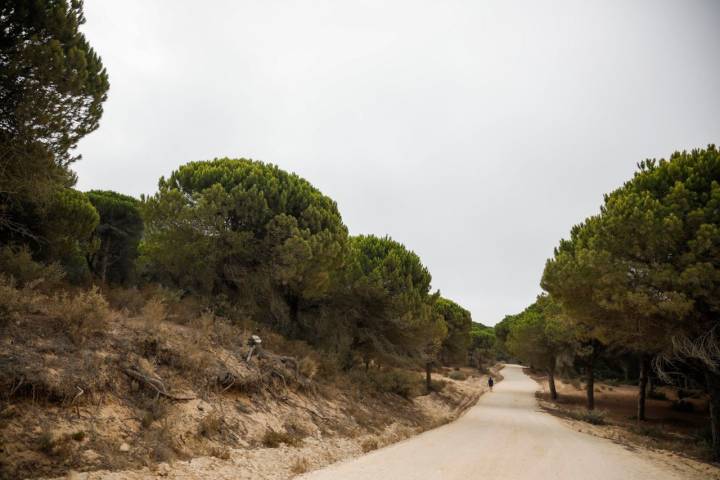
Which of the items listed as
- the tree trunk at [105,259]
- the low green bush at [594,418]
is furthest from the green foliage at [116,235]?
the low green bush at [594,418]

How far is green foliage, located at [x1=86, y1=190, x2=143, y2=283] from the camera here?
82.5 ft

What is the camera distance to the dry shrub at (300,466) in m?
9.51

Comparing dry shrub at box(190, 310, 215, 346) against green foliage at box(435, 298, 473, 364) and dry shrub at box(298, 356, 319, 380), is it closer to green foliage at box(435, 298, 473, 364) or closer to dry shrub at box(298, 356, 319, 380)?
dry shrub at box(298, 356, 319, 380)

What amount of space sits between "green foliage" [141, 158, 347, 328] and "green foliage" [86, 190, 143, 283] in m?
5.21

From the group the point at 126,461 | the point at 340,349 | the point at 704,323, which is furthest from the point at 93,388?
the point at 704,323

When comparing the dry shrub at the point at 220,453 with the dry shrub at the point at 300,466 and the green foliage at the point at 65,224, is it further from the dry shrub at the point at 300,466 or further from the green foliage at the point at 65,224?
the green foliage at the point at 65,224

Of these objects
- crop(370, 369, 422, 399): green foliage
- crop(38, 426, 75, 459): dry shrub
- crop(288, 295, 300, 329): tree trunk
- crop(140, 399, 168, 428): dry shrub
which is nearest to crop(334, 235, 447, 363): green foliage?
crop(370, 369, 422, 399): green foliage

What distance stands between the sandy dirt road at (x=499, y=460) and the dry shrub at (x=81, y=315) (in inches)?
257

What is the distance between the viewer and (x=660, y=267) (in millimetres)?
13969

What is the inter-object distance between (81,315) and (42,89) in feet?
18.4

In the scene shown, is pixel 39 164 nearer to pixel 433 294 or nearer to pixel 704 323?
pixel 704 323

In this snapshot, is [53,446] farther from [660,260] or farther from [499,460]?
[660,260]

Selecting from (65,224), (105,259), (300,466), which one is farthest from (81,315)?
(105,259)

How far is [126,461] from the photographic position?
7375mm
